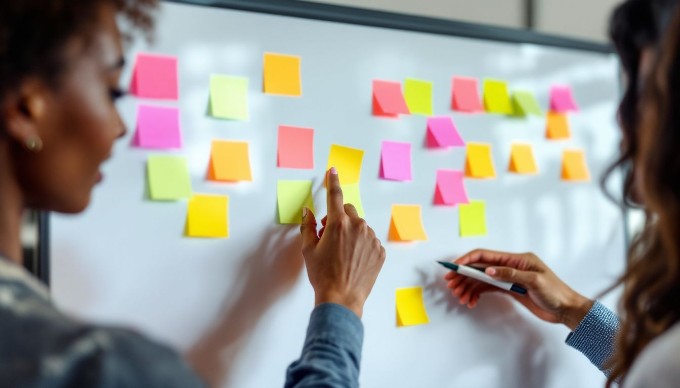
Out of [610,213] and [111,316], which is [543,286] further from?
[111,316]

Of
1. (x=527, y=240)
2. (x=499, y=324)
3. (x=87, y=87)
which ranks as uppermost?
(x=87, y=87)

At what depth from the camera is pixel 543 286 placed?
1080mm

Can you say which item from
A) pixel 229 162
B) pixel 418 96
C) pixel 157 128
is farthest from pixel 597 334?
pixel 157 128

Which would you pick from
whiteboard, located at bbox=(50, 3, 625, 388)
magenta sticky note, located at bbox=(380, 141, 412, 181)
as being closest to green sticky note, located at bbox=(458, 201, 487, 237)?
whiteboard, located at bbox=(50, 3, 625, 388)

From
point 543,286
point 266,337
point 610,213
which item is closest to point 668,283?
point 543,286

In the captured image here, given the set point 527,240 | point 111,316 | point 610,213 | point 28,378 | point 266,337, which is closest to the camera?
point 28,378

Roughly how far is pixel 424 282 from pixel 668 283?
0.42m

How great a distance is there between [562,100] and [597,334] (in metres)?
0.45

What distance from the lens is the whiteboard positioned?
2.80ft

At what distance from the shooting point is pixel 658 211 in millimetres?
690

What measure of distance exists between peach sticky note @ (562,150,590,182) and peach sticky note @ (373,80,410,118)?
1.23 ft

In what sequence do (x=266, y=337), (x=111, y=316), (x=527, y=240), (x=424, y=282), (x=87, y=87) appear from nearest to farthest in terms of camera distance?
(x=87, y=87), (x=111, y=316), (x=266, y=337), (x=424, y=282), (x=527, y=240)

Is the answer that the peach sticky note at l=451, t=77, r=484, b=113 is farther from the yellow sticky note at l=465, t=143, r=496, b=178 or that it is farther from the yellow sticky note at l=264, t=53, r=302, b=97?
the yellow sticky note at l=264, t=53, r=302, b=97

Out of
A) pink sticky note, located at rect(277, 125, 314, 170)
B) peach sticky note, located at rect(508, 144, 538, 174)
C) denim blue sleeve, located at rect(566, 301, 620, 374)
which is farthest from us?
peach sticky note, located at rect(508, 144, 538, 174)
